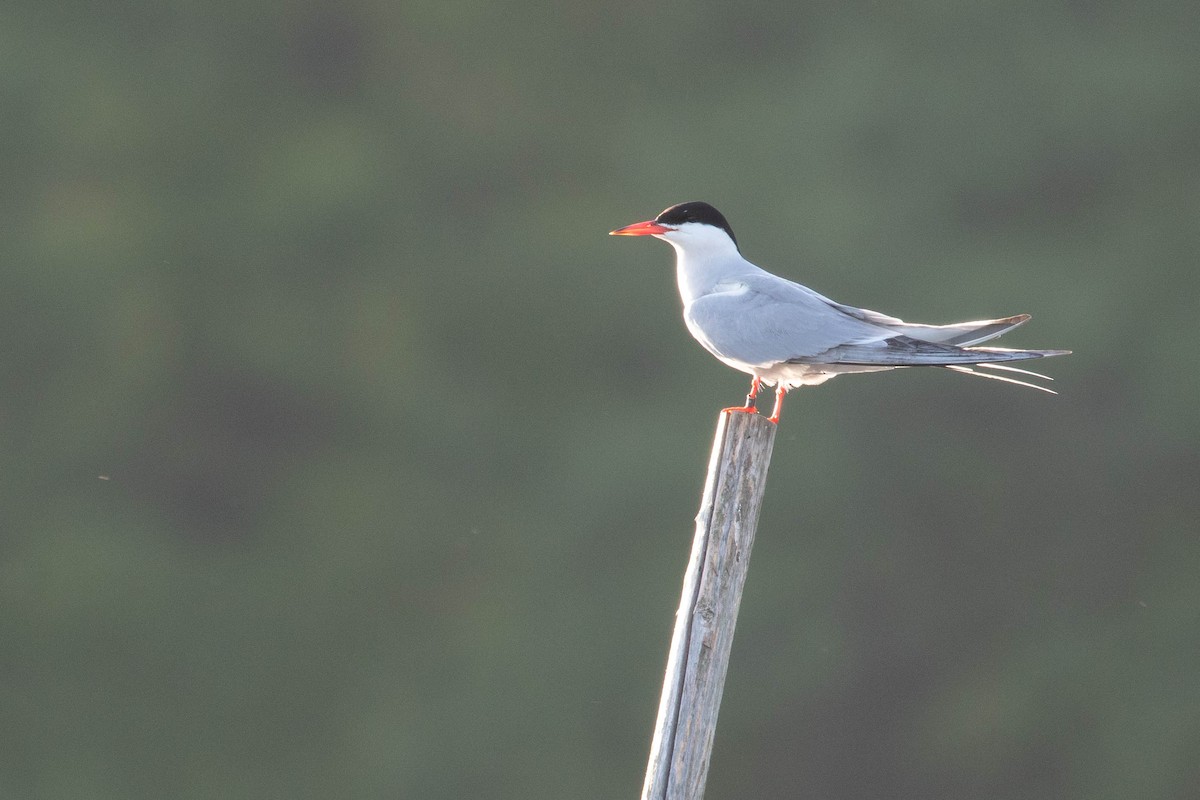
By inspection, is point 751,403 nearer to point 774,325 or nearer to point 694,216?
point 774,325

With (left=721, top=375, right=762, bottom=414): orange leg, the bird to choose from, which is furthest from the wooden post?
the bird

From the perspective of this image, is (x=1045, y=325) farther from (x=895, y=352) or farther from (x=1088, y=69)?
(x=895, y=352)

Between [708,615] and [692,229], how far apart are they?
5.15ft

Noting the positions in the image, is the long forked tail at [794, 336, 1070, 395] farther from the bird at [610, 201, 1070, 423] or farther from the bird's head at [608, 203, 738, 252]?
the bird's head at [608, 203, 738, 252]

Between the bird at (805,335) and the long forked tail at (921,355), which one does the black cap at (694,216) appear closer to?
the bird at (805,335)

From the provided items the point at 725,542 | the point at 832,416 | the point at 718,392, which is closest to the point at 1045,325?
the point at 832,416

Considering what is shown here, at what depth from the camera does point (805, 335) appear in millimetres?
3418

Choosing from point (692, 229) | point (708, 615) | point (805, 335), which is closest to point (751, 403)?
point (805, 335)

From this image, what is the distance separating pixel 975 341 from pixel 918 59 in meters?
6.40

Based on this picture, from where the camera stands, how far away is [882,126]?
9.21 metres

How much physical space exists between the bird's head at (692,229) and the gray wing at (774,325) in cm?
39

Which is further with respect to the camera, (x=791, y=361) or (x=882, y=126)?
(x=882, y=126)


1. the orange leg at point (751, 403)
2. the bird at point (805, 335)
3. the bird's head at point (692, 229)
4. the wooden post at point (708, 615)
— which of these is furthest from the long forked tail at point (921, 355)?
the bird's head at point (692, 229)

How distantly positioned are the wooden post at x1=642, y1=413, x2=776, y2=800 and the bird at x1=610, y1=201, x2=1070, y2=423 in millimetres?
203
